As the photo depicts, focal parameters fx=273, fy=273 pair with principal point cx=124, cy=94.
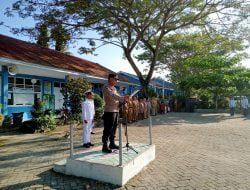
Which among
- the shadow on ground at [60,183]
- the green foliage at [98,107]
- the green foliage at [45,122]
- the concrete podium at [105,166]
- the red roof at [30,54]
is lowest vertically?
the shadow on ground at [60,183]

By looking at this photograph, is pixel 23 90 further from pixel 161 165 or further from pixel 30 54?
pixel 161 165

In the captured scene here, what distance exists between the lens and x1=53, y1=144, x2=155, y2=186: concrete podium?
5.13 m

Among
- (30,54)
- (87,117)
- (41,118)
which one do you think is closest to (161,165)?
(87,117)

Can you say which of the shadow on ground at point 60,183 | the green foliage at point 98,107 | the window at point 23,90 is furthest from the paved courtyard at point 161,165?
the window at point 23,90

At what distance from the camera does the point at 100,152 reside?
6367 mm

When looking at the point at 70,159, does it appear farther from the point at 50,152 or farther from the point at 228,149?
the point at 228,149

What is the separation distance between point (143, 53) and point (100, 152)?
95.2 feet

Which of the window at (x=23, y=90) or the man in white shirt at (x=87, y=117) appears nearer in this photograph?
the man in white shirt at (x=87, y=117)

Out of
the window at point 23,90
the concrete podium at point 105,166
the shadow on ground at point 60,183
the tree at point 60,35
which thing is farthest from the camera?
the tree at point 60,35

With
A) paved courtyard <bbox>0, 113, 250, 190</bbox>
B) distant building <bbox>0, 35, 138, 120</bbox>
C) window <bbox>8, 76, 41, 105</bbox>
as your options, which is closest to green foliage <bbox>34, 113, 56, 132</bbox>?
paved courtyard <bbox>0, 113, 250, 190</bbox>

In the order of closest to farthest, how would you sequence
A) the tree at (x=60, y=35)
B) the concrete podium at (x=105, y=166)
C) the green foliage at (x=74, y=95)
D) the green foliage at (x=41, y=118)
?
the concrete podium at (x=105, y=166), the green foliage at (x=74, y=95), the green foliage at (x=41, y=118), the tree at (x=60, y=35)

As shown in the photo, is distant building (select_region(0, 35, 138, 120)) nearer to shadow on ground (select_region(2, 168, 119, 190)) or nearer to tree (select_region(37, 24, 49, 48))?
tree (select_region(37, 24, 49, 48))

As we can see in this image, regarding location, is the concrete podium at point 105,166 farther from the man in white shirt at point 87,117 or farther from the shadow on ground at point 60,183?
the man in white shirt at point 87,117

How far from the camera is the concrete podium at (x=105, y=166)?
202 inches
